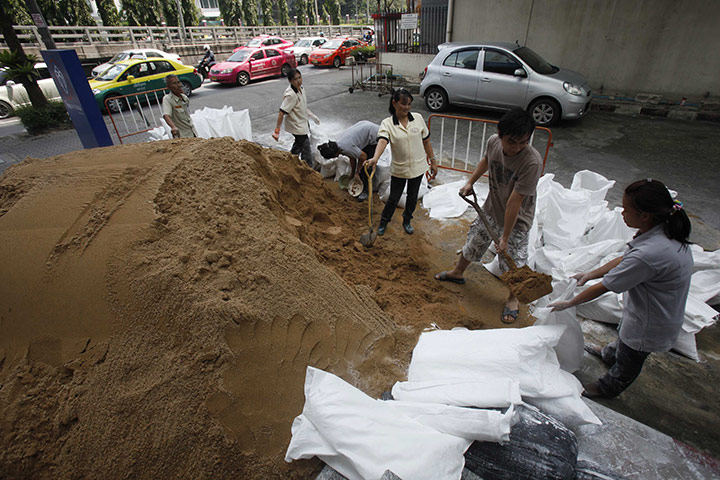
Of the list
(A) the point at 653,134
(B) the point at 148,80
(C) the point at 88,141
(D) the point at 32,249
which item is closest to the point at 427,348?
(D) the point at 32,249

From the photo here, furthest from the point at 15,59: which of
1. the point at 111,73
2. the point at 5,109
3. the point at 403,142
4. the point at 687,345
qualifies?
the point at 687,345

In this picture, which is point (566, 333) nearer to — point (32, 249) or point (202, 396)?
point (202, 396)

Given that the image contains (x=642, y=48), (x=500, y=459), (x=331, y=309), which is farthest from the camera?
(x=642, y=48)

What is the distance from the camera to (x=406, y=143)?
136 inches

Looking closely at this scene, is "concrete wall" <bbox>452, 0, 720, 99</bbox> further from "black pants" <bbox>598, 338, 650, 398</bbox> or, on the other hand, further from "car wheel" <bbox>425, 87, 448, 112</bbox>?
"black pants" <bbox>598, 338, 650, 398</bbox>

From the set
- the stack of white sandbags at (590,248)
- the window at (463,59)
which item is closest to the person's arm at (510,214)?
the stack of white sandbags at (590,248)

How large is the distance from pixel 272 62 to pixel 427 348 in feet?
49.4

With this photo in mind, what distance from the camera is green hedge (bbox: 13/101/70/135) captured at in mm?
8070

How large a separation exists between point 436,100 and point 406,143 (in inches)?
229

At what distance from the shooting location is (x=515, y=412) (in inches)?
62.2

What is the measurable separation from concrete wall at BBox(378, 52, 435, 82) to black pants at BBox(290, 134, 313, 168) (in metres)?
7.64

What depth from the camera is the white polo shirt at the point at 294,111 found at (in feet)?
A: 15.6

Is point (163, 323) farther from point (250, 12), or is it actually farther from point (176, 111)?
point (250, 12)

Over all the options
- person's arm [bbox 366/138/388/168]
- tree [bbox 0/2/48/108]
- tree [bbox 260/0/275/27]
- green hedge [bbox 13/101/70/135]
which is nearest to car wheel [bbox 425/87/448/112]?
person's arm [bbox 366/138/388/168]
